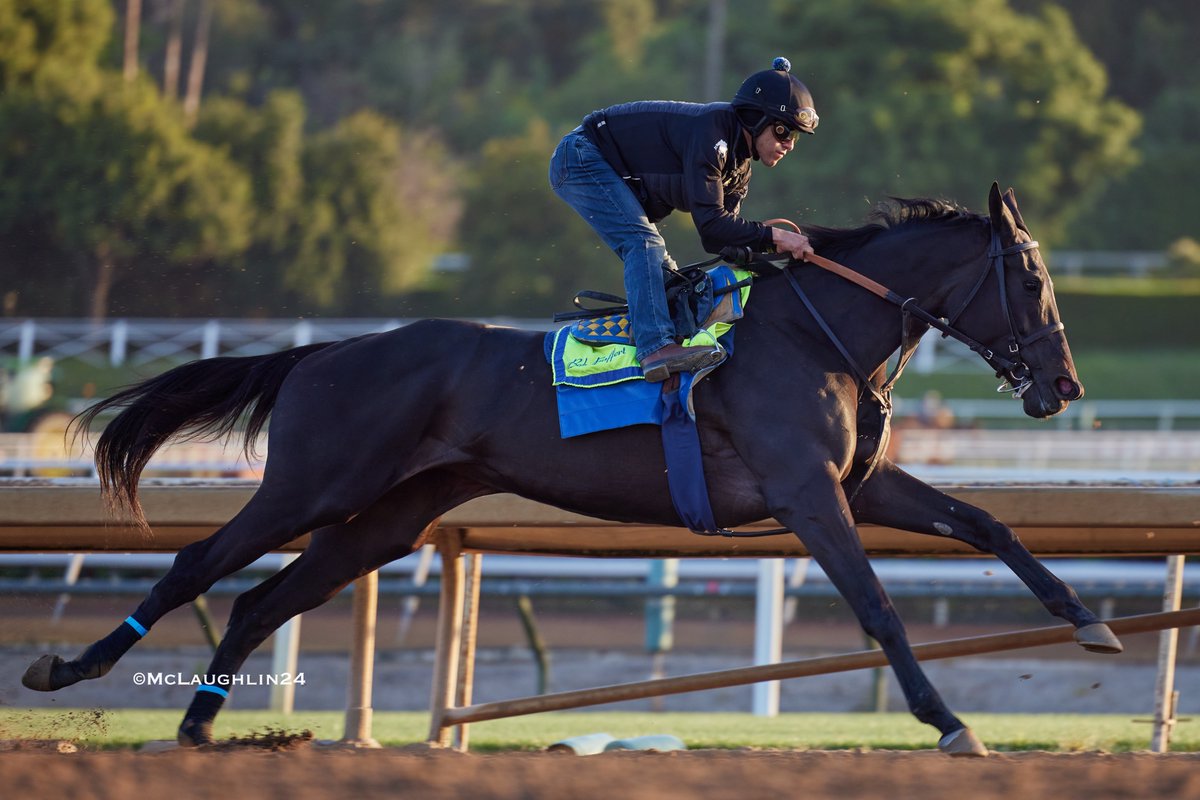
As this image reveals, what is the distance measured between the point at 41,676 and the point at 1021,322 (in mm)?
3493

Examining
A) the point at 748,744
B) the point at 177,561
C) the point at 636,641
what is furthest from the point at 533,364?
the point at 636,641

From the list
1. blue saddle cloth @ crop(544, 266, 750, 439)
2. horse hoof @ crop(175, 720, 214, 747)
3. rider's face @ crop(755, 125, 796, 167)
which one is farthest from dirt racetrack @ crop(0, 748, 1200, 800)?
rider's face @ crop(755, 125, 796, 167)

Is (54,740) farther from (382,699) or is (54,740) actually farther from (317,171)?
(317,171)

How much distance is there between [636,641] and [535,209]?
17289 millimetres

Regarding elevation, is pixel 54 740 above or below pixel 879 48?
below

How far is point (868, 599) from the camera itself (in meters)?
4.36

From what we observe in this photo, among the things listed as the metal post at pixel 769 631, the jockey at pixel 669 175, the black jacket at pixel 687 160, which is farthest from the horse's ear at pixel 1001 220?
the metal post at pixel 769 631

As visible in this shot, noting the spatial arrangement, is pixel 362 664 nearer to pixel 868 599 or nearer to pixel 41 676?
pixel 41 676

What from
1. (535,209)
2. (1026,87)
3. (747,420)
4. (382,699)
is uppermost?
(1026,87)

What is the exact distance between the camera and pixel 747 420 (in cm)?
468

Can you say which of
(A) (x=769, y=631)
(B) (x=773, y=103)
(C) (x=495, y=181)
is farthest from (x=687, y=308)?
(C) (x=495, y=181)

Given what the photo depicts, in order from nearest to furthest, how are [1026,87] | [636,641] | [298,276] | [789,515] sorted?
[789,515] < [636,641] < [298,276] < [1026,87]

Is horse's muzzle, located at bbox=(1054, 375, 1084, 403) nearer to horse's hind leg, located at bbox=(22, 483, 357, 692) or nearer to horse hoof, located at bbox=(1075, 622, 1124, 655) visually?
horse hoof, located at bbox=(1075, 622, 1124, 655)

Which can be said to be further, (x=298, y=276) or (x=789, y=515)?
(x=298, y=276)
